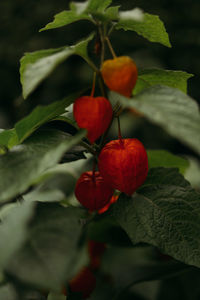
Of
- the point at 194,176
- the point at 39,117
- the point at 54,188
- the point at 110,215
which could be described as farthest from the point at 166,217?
the point at 194,176

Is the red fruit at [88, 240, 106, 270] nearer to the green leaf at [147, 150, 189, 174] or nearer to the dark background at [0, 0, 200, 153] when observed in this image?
the green leaf at [147, 150, 189, 174]

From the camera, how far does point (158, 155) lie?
2.00 ft

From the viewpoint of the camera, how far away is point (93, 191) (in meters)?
0.46

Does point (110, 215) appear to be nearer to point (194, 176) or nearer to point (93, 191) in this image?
point (93, 191)

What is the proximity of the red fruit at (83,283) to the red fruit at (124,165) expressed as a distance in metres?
0.17

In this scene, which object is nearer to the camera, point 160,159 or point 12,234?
point 12,234

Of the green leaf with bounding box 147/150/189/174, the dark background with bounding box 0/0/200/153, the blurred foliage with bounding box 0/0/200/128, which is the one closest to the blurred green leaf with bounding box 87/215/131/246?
the green leaf with bounding box 147/150/189/174

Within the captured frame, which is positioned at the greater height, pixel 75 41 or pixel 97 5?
pixel 97 5

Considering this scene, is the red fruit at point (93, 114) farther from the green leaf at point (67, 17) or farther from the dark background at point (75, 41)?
the dark background at point (75, 41)

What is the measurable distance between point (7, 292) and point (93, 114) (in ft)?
0.64

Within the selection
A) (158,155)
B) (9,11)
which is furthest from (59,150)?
(9,11)

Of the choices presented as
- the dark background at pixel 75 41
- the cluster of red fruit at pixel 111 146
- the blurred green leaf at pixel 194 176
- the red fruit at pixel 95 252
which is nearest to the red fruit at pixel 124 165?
the cluster of red fruit at pixel 111 146

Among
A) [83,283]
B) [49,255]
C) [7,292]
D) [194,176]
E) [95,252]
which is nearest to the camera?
[49,255]

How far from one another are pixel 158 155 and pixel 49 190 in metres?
0.19
